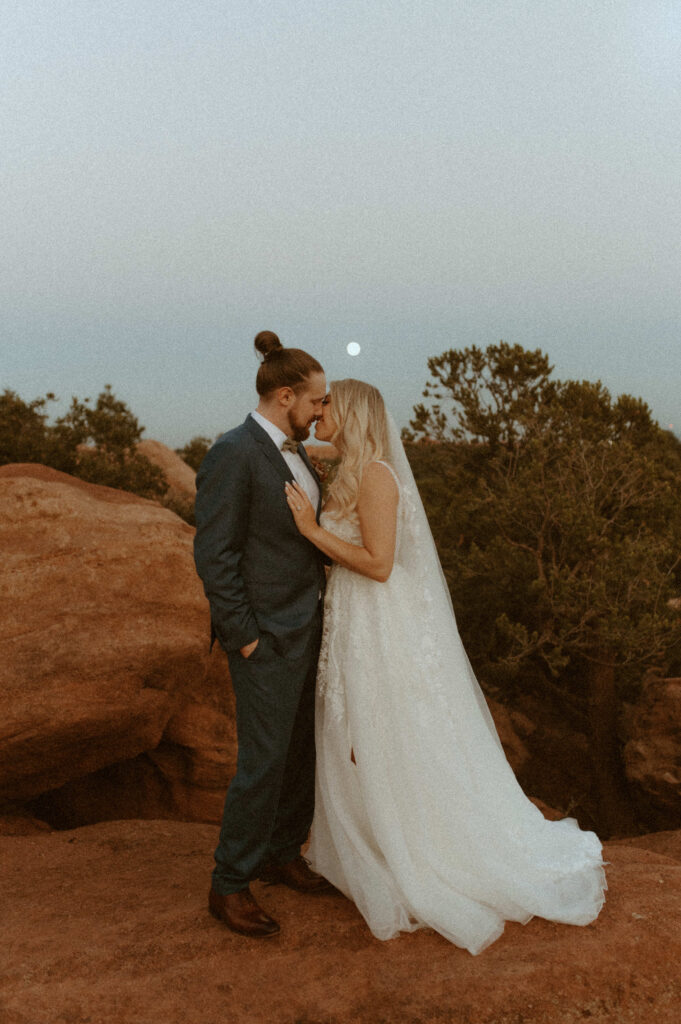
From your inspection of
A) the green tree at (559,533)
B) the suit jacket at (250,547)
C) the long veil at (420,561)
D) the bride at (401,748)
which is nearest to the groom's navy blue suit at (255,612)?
the suit jacket at (250,547)

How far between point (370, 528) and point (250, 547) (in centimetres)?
56

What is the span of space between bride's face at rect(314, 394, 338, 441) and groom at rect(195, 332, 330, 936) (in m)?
0.04

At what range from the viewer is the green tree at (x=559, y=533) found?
28.9 feet

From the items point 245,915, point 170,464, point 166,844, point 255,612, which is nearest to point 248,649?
point 255,612

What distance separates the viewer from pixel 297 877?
12.4 ft

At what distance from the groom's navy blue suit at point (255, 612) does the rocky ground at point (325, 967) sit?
35 cm

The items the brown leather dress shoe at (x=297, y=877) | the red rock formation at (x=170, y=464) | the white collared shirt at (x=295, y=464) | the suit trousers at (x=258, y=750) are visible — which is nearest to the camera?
the suit trousers at (x=258, y=750)

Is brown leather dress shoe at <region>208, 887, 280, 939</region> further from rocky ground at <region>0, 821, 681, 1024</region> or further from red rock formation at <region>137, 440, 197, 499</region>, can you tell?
→ red rock formation at <region>137, 440, 197, 499</region>


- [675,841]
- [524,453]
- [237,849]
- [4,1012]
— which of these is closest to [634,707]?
[675,841]

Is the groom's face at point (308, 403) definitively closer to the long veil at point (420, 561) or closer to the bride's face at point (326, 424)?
the bride's face at point (326, 424)

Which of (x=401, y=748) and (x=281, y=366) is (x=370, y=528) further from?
(x=401, y=748)

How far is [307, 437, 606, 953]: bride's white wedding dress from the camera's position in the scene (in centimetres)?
336

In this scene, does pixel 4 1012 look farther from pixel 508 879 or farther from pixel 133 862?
pixel 508 879

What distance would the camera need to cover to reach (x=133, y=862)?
4758 millimetres
